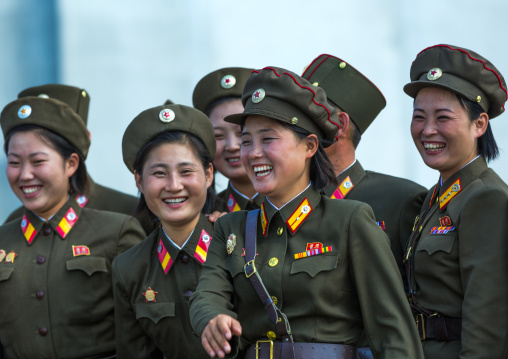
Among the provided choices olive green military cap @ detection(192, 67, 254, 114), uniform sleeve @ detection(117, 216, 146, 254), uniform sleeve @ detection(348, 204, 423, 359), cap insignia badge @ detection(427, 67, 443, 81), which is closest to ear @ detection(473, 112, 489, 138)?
cap insignia badge @ detection(427, 67, 443, 81)

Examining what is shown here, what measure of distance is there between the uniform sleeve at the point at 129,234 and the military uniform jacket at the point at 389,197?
3.66ft

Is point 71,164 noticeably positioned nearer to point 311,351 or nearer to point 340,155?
point 340,155

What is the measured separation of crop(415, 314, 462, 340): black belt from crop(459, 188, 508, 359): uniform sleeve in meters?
0.12

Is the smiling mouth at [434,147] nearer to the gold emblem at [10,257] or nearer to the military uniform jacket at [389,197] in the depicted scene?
the military uniform jacket at [389,197]

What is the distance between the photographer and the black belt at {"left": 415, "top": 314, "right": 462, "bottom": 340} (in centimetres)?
336

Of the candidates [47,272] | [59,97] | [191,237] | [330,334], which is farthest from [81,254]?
[330,334]

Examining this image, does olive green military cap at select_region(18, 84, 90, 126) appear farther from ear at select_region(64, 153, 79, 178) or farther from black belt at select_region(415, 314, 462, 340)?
black belt at select_region(415, 314, 462, 340)

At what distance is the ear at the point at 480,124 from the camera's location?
3.65 m

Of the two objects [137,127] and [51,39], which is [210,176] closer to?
[137,127]

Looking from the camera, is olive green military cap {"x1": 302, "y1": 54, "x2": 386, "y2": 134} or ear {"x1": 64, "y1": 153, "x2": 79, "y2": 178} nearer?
olive green military cap {"x1": 302, "y1": 54, "x2": 386, "y2": 134}

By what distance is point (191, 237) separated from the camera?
13.5ft

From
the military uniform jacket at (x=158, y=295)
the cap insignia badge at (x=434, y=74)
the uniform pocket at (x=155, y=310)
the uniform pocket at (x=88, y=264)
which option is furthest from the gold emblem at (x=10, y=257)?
the cap insignia badge at (x=434, y=74)

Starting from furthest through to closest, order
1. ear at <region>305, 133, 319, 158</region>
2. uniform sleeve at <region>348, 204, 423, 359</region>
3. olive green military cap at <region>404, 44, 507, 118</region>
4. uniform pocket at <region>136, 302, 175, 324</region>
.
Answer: uniform pocket at <region>136, 302, 175, 324</region> → olive green military cap at <region>404, 44, 507, 118</region> → ear at <region>305, 133, 319, 158</region> → uniform sleeve at <region>348, 204, 423, 359</region>

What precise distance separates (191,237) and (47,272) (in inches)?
34.4
